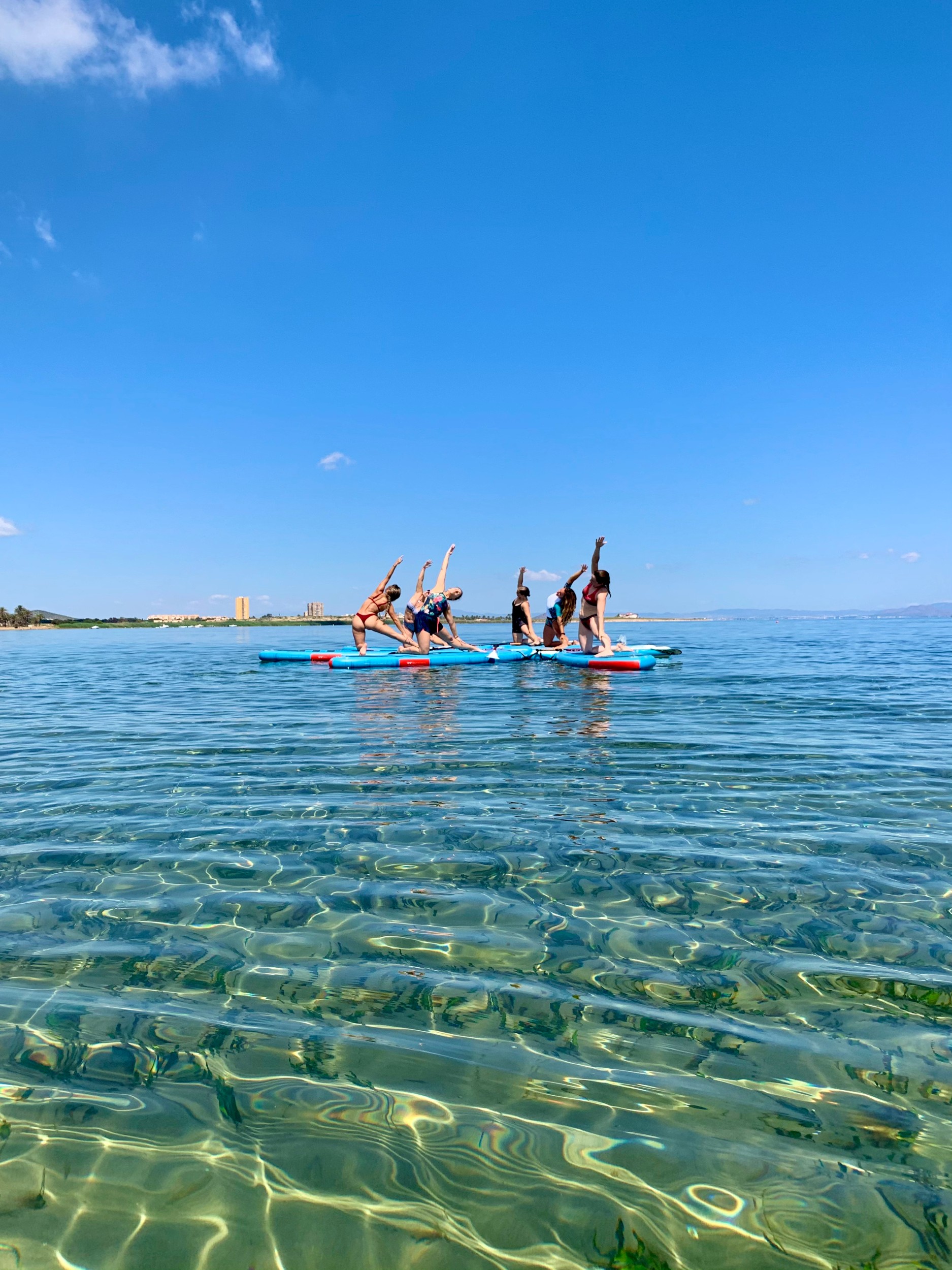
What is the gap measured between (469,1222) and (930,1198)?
133 cm

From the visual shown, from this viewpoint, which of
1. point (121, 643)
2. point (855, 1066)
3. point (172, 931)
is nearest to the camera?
point (855, 1066)

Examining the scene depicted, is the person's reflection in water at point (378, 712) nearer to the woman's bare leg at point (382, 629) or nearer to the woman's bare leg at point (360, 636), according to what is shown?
the woman's bare leg at point (360, 636)

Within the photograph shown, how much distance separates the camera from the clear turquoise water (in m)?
2.05

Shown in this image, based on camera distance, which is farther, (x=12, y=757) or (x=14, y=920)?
(x=12, y=757)

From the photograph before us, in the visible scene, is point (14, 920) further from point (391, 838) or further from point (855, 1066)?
point (855, 1066)

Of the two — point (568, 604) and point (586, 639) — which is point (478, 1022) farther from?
point (568, 604)

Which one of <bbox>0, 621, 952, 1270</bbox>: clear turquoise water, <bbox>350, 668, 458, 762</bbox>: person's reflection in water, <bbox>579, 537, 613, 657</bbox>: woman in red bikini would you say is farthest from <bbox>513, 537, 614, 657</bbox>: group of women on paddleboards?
<bbox>0, 621, 952, 1270</bbox>: clear turquoise water

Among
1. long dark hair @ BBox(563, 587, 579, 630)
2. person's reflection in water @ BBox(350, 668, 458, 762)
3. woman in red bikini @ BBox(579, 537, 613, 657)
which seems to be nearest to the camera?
person's reflection in water @ BBox(350, 668, 458, 762)

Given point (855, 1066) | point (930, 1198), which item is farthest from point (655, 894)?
point (930, 1198)

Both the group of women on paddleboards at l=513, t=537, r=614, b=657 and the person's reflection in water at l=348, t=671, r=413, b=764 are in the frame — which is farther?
the group of women on paddleboards at l=513, t=537, r=614, b=657

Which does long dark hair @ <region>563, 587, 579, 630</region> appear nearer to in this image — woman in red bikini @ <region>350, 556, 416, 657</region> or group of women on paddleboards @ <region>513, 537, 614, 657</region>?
group of women on paddleboards @ <region>513, 537, 614, 657</region>

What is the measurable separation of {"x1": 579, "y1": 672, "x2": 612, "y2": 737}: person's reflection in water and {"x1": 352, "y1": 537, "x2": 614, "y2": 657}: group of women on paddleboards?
A: 1.85 m

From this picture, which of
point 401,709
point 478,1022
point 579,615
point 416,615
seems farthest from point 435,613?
point 478,1022

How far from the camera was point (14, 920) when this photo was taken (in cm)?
392
